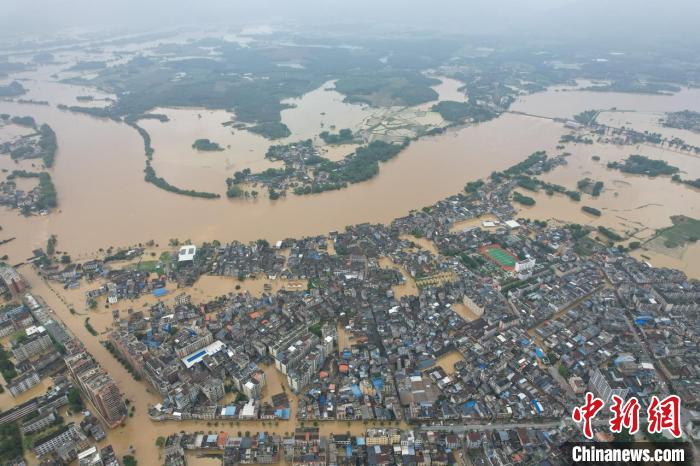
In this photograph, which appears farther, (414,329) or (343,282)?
Result: (343,282)

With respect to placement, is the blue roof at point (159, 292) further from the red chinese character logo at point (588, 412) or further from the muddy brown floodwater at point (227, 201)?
the red chinese character logo at point (588, 412)

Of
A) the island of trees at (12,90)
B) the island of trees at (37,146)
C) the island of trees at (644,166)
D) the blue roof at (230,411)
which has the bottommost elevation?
the blue roof at (230,411)

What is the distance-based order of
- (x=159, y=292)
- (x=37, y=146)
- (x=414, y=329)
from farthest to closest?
(x=37, y=146)
(x=159, y=292)
(x=414, y=329)

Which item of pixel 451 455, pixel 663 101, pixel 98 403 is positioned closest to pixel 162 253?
pixel 98 403

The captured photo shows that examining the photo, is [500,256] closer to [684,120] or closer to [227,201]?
[227,201]

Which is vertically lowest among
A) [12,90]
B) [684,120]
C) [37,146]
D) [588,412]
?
[37,146]

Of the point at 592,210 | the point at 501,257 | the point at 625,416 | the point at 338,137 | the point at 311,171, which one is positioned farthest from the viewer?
the point at 338,137

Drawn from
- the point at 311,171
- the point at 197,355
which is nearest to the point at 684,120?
the point at 311,171

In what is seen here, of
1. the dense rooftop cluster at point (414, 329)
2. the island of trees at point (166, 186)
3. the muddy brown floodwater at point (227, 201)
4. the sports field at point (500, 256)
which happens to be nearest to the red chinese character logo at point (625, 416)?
the dense rooftop cluster at point (414, 329)
